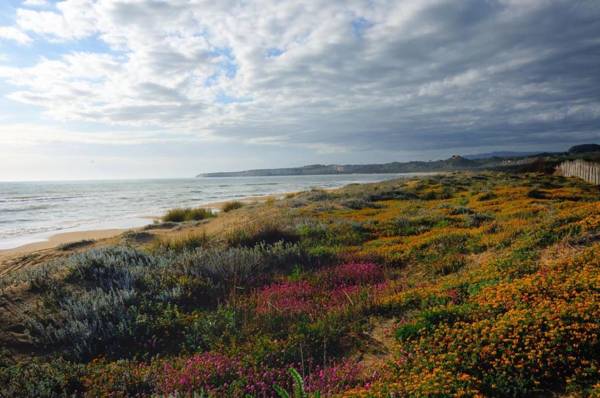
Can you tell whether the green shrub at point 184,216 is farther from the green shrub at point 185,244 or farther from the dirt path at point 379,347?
the dirt path at point 379,347

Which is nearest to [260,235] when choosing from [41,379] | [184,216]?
[41,379]

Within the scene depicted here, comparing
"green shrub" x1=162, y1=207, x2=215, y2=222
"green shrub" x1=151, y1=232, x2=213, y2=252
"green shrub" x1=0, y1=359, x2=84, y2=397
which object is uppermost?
"green shrub" x1=151, y1=232, x2=213, y2=252

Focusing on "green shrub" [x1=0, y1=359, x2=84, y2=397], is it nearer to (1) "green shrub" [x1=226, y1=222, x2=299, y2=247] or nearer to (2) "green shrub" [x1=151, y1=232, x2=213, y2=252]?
(2) "green shrub" [x1=151, y1=232, x2=213, y2=252]

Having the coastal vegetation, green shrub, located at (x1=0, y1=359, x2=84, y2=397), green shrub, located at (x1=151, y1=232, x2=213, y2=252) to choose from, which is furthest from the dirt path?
green shrub, located at (x1=151, y1=232, x2=213, y2=252)

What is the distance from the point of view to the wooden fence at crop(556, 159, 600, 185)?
30953 millimetres

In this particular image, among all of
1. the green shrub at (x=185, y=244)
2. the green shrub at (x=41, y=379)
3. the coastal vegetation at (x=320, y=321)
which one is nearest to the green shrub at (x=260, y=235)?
the green shrub at (x=185, y=244)

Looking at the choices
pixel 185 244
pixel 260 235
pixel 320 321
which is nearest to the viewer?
pixel 320 321

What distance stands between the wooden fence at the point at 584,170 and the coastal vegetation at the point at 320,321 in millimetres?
26938

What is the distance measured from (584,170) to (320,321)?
3896 centimetres

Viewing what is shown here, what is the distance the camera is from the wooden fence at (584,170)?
102ft

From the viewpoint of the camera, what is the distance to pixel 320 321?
601 centimetres

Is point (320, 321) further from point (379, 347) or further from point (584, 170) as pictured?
point (584, 170)

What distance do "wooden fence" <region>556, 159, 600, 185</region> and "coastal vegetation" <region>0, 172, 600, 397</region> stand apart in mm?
26938

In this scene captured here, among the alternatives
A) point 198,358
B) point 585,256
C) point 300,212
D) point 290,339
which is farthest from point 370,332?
→ point 300,212
